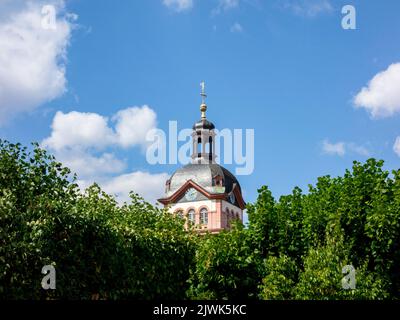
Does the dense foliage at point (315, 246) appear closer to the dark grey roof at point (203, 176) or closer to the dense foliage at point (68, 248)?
the dense foliage at point (68, 248)

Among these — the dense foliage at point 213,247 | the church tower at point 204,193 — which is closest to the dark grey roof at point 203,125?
the church tower at point 204,193

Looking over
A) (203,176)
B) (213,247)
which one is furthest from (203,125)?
(213,247)

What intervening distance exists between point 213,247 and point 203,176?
178ft

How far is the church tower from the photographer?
278 feet

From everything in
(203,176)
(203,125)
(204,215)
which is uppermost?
(203,125)

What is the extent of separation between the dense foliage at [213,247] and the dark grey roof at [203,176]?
50771 millimetres

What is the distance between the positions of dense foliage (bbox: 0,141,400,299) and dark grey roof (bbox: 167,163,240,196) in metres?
50.8

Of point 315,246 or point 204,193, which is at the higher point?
point 204,193

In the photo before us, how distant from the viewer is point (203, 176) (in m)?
86.0

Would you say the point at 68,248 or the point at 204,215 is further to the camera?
the point at 204,215

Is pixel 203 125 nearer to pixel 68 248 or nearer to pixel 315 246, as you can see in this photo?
pixel 315 246

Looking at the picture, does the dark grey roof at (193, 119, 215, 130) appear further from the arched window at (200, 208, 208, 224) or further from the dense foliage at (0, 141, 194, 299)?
the dense foliage at (0, 141, 194, 299)

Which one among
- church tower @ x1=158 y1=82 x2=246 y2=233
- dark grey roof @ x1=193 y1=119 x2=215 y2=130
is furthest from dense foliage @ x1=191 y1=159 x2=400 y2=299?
dark grey roof @ x1=193 y1=119 x2=215 y2=130

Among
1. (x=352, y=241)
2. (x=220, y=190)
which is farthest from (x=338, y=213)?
(x=220, y=190)
